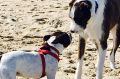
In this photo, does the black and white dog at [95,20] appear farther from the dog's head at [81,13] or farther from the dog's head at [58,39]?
the dog's head at [58,39]

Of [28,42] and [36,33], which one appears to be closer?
[28,42]

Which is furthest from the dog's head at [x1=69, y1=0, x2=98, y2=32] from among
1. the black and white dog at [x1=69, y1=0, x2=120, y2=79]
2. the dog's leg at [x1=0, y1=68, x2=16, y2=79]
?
the dog's leg at [x1=0, y1=68, x2=16, y2=79]

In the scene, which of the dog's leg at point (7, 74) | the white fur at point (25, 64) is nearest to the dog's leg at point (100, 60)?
the white fur at point (25, 64)

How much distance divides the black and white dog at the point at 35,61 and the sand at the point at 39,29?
0.92 meters

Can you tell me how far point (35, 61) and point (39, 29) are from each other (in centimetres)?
357

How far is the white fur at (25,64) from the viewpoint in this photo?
18.4ft

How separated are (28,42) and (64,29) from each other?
1.10 m

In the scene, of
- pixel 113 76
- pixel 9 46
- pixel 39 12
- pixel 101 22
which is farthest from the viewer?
pixel 39 12

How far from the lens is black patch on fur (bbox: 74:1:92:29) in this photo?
5738 millimetres

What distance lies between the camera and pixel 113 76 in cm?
702

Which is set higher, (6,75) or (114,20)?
(114,20)

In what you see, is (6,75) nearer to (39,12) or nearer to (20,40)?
(20,40)

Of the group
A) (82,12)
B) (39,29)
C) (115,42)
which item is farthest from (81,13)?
(39,29)

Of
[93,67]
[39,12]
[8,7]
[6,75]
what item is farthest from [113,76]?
[8,7]
